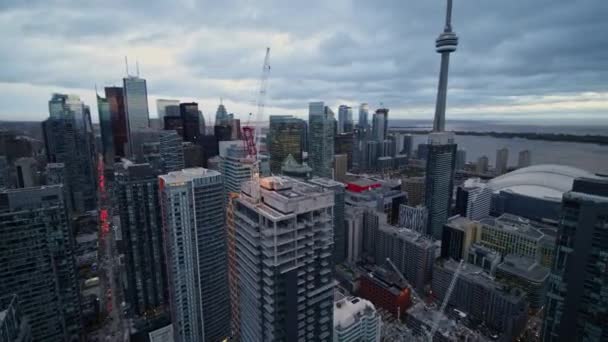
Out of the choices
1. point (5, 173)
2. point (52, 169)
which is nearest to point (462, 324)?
point (52, 169)

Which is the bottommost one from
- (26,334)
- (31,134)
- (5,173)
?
(26,334)

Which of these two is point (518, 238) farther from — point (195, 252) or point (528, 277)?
point (195, 252)

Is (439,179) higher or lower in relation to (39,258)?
higher

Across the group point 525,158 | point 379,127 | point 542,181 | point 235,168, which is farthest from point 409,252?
point 379,127

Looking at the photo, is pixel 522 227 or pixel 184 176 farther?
pixel 522 227

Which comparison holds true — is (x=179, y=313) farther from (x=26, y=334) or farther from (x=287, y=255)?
(x=287, y=255)

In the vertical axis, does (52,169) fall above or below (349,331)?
above

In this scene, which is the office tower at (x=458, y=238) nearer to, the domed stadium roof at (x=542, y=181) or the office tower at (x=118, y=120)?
the domed stadium roof at (x=542, y=181)

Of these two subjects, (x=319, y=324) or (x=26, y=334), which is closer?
(x=319, y=324)
